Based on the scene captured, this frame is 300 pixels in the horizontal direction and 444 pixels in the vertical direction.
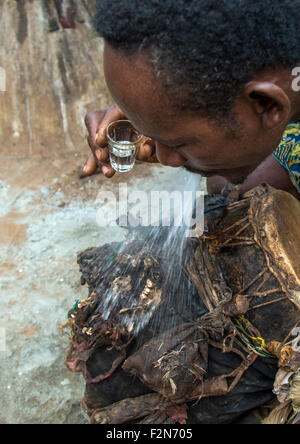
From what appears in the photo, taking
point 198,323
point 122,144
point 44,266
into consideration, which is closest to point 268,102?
point 122,144

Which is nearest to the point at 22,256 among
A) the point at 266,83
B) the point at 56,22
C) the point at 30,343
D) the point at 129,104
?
the point at 30,343

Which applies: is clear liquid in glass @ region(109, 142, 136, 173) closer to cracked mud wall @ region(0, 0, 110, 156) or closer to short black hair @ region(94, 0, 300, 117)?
short black hair @ region(94, 0, 300, 117)

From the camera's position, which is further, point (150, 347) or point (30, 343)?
point (30, 343)

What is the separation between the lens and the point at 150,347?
1893mm

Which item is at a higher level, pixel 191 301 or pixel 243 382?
pixel 191 301

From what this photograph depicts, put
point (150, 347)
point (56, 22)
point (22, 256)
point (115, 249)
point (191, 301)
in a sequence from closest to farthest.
Result: 1. point (150, 347)
2. point (191, 301)
3. point (115, 249)
4. point (22, 256)
5. point (56, 22)

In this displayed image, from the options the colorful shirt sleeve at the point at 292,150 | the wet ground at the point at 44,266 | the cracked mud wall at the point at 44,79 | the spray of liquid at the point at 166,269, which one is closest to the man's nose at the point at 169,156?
the spray of liquid at the point at 166,269

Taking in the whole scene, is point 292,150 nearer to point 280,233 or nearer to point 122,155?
point 280,233

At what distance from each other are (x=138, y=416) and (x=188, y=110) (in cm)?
142

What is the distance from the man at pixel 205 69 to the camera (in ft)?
3.81

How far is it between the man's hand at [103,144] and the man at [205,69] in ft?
1.65

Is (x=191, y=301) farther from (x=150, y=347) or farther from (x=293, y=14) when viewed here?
(x=293, y=14)

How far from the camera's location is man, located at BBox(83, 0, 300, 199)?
3.81 ft

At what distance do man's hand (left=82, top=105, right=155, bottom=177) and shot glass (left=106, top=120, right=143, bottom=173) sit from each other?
3cm
